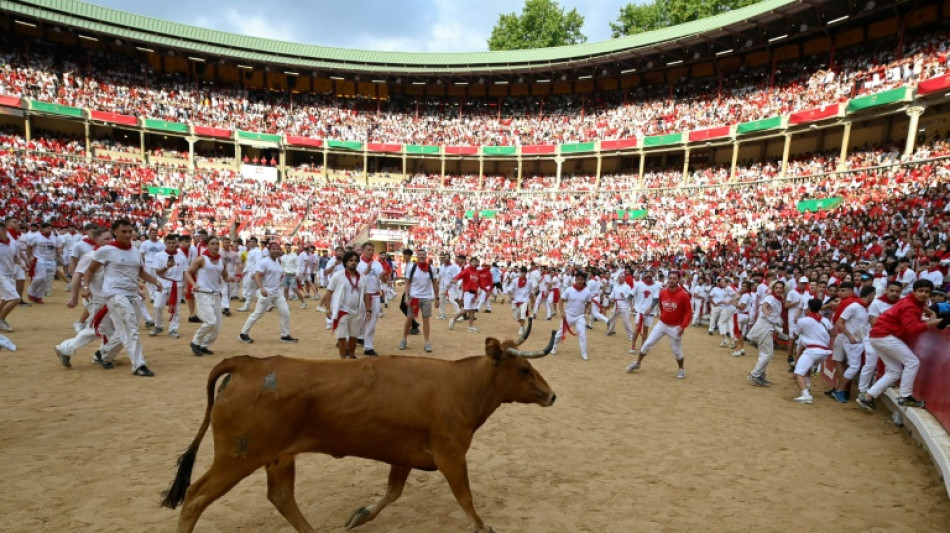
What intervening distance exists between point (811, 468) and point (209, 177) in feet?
137

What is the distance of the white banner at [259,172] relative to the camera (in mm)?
42500

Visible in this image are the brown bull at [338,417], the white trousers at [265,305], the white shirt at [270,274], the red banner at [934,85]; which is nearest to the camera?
the brown bull at [338,417]

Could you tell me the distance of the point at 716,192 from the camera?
3219cm

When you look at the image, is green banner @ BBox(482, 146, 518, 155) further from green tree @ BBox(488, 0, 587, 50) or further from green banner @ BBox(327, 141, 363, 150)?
green tree @ BBox(488, 0, 587, 50)

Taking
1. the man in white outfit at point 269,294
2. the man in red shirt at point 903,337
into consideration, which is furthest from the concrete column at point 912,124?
the man in white outfit at point 269,294

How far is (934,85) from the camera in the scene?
23359mm

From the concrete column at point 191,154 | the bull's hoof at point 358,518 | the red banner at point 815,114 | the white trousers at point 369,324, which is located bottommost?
the bull's hoof at point 358,518

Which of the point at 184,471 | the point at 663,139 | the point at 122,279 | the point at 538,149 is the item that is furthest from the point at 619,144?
the point at 184,471

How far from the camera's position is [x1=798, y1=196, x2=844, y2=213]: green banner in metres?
23.5

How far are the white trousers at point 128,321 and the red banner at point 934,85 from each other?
103 ft

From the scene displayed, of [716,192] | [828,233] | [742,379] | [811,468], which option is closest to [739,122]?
[716,192]

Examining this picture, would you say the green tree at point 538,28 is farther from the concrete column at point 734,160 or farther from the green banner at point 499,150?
the concrete column at point 734,160

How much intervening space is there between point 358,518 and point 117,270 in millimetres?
5726

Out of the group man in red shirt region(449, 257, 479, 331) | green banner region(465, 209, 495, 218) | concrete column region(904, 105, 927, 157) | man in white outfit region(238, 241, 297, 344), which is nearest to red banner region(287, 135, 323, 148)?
green banner region(465, 209, 495, 218)
